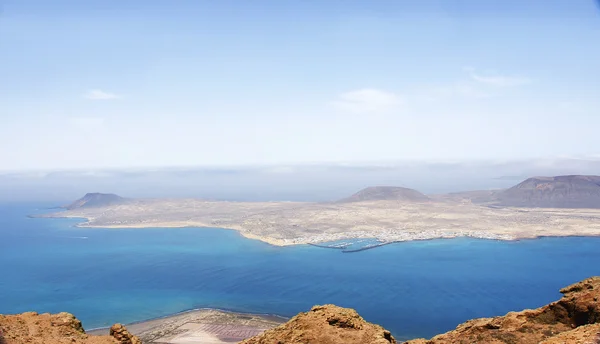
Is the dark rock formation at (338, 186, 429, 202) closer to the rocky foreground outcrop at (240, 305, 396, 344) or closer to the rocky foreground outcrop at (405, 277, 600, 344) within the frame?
the rocky foreground outcrop at (405, 277, 600, 344)

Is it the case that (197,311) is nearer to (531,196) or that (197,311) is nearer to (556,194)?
(531,196)

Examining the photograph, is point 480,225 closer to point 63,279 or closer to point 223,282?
point 223,282

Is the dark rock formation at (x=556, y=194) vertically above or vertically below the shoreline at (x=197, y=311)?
above

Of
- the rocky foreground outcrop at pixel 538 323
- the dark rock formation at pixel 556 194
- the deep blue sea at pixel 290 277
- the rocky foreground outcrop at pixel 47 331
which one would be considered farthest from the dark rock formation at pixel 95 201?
the rocky foreground outcrop at pixel 538 323

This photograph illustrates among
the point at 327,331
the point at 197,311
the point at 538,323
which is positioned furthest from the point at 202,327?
the point at 538,323

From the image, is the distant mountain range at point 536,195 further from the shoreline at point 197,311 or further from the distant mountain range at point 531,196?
the shoreline at point 197,311

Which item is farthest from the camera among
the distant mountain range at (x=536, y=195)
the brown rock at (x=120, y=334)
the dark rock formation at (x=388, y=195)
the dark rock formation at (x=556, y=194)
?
the dark rock formation at (x=388, y=195)
